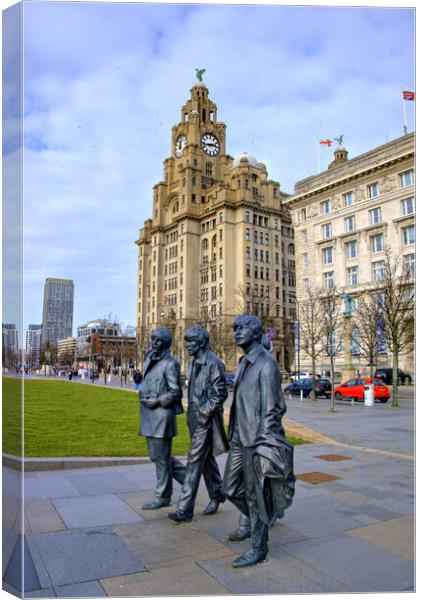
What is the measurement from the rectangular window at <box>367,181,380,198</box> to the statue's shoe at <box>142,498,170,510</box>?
45628 millimetres

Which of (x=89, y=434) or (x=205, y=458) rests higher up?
(x=205, y=458)

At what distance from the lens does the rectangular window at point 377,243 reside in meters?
46.2

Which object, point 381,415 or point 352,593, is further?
point 381,415

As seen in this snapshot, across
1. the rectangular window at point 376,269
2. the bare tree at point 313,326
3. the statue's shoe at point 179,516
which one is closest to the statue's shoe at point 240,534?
the statue's shoe at point 179,516

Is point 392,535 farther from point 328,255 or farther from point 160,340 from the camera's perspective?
point 328,255

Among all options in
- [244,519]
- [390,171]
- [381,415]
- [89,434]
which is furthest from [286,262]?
[244,519]

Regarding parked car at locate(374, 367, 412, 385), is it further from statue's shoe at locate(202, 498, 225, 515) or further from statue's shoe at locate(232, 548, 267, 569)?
statue's shoe at locate(232, 548, 267, 569)

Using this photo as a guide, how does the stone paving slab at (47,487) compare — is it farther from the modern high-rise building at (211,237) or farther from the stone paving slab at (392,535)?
the modern high-rise building at (211,237)

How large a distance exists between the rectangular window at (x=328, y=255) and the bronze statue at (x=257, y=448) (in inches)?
1932

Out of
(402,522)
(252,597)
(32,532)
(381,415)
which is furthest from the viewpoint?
(381,415)

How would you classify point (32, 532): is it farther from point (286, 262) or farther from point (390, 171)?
point (286, 262)

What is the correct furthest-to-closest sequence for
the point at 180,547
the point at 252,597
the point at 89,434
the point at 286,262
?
1. the point at 286,262
2. the point at 89,434
3. the point at 180,547
4. the point at 252,597

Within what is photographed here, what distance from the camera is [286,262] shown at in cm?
9025

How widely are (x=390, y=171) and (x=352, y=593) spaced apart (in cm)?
4635
